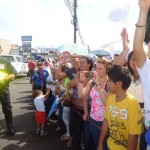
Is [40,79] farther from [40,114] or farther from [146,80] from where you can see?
[146,80]

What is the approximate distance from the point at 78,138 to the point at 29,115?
3.51m

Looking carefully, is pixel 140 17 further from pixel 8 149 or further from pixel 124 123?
pixel 8 149

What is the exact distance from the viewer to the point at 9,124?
6480 mm

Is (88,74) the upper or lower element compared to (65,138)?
upper

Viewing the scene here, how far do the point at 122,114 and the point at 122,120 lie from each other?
7 centimetres

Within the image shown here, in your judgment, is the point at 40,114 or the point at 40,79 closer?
the point at 40,114

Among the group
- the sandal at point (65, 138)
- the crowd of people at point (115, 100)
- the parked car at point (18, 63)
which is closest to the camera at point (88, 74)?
the crowd of people at point (115, 100)

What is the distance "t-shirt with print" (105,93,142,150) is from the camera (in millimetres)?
2854

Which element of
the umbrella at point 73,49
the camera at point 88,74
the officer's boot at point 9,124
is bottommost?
the officer's boot at point 9,124

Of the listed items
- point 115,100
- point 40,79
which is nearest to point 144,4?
point 115,100

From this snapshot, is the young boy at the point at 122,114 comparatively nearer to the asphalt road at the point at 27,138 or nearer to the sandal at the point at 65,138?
the asphalt road at the point at 27,138

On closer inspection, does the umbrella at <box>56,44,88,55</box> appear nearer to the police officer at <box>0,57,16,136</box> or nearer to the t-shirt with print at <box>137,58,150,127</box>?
the police officer at <box>0,57,16,136</box>

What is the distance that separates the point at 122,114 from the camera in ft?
9.48

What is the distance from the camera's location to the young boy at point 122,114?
Answer: 9.38 ft
